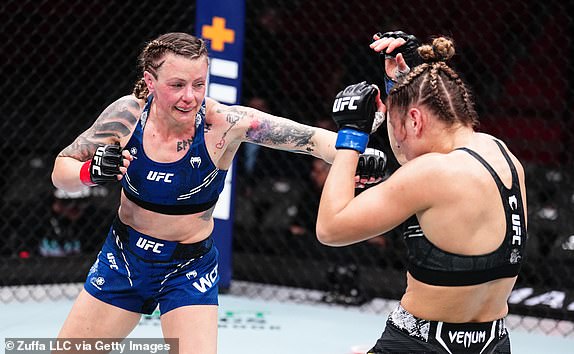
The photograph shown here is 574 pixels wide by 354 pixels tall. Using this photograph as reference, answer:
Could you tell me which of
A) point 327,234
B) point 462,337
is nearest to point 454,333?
point 462,337

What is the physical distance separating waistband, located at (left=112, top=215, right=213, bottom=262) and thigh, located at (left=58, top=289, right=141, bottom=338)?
0.17m

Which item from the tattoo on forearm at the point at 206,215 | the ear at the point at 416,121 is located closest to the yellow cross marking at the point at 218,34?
the tattoo on forearm at the point at 206,215

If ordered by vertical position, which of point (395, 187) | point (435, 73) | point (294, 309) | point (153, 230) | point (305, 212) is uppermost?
point (435, 73)

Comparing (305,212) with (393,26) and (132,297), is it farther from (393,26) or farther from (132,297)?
(132,297)

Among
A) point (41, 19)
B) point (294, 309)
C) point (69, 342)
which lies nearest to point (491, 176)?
point (69, 342)

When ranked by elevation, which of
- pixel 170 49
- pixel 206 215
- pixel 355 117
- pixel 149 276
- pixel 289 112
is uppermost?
pixel 170 49

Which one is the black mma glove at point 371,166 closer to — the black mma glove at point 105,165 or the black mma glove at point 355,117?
the black mma glove at point 355,117

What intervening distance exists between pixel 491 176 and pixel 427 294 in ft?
0.94

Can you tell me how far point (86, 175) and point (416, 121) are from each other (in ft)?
3.28

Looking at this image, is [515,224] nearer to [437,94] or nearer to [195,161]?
[437,94]

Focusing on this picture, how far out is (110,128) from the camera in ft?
8.11

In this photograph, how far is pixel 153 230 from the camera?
2.46 m

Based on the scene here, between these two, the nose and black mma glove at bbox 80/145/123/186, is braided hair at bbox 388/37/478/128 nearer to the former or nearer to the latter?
the nose

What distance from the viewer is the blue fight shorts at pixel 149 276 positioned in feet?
8.00
